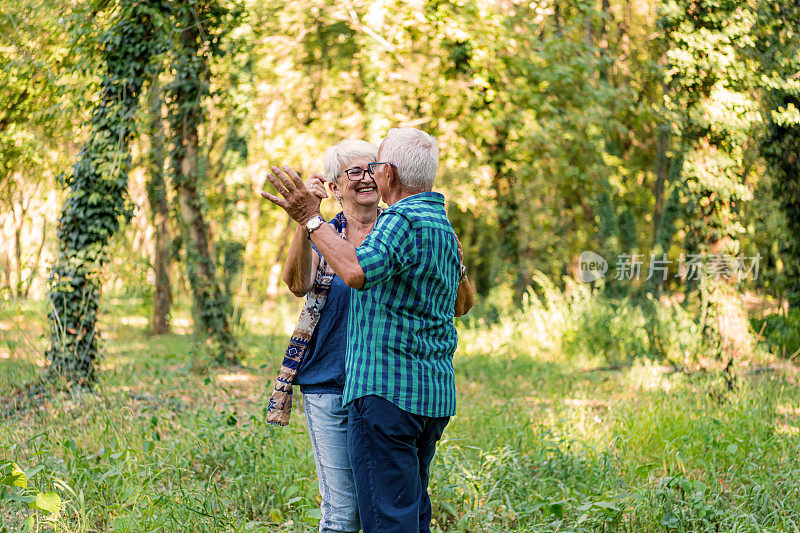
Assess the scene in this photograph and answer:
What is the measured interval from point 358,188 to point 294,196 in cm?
48

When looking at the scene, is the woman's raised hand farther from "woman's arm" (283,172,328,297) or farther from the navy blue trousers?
the navy blue trousers

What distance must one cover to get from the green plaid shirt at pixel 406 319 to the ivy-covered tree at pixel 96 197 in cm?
545

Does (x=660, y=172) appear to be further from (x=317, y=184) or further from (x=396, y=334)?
(x=396, y=334)

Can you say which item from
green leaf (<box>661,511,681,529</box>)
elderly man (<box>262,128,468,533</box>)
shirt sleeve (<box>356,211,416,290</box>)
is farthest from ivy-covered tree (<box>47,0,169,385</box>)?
green leaf (<box>661,511,681,529</box>)

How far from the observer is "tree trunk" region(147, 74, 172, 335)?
25.8 feet

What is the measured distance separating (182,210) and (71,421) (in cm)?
435

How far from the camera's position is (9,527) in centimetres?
371

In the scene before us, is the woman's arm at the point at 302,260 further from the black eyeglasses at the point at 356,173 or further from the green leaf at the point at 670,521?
the green leaf at the point at 670,521

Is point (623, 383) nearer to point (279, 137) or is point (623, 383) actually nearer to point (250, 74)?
point (250, 74)

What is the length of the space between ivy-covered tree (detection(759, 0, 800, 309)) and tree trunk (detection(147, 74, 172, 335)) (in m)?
6.59

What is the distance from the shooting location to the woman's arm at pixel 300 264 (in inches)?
108

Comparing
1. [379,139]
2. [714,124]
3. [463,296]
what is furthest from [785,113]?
[463,296]

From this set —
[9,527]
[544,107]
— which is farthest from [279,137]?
[9,527]

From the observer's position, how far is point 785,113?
7.02m
